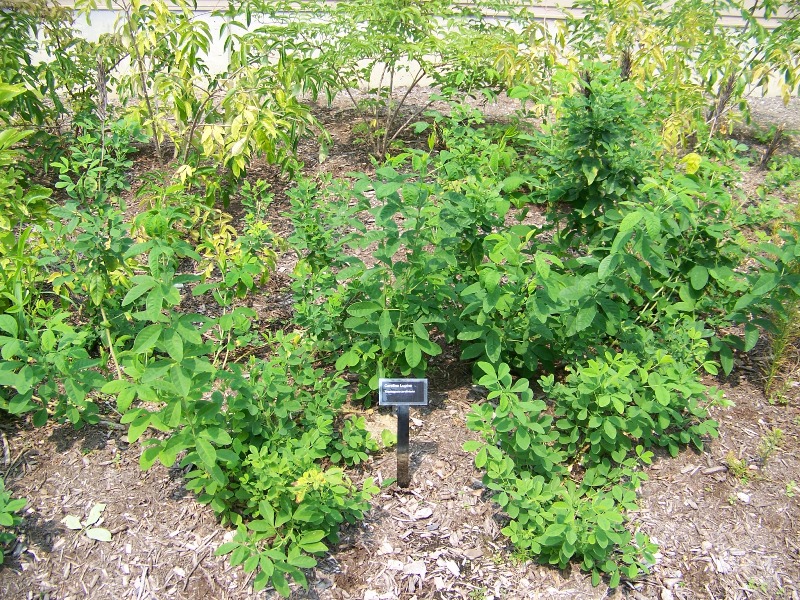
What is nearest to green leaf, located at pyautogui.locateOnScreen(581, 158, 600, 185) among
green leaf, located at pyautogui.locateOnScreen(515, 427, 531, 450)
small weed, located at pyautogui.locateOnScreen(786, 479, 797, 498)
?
green leaf, located at pyautogui.locateOnScreen(515, 427, 531, 450)

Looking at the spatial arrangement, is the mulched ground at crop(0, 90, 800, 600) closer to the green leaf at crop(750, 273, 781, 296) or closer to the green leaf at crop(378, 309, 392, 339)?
the green leaf at crop(378, 309, 392, 339)

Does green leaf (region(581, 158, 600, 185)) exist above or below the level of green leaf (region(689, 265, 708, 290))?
above

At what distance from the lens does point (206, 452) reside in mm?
2445

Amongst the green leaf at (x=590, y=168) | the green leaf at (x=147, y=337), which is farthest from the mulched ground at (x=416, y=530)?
the green leaf at (x=590, y=168)

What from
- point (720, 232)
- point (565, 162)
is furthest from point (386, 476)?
point (720, 232)

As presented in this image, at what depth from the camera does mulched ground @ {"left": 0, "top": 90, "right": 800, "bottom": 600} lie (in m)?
2.67

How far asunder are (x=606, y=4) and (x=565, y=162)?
2327 millimetres

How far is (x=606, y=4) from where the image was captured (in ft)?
16.9

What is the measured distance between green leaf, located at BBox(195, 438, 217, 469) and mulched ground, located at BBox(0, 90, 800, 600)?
52 cm

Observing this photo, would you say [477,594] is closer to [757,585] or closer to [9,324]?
[757,585]

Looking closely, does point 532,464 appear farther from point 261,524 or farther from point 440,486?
point 261,524

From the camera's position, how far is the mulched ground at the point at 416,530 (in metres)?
2.67

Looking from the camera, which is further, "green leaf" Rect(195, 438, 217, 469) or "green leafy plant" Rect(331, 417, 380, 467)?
"green leafy plant" Rect(331, 417, 380, 467)

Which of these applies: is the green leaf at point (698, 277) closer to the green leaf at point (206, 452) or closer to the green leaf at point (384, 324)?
the green leaf at point (384, 324)
